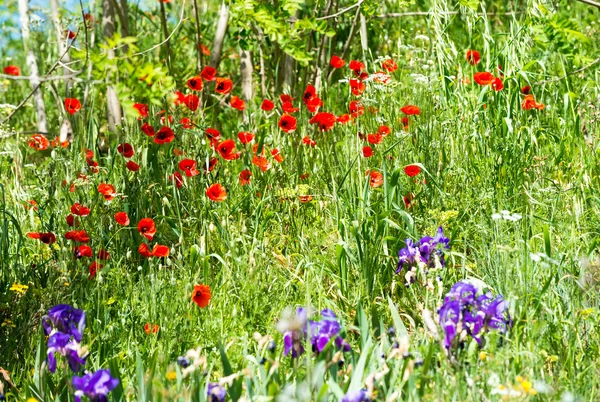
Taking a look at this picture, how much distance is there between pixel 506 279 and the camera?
251 centimetres

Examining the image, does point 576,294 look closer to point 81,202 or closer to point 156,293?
point 156,293

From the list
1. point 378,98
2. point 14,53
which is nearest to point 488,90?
point 378,98

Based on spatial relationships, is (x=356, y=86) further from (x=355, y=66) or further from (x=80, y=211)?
Result: (x=80, y=211)

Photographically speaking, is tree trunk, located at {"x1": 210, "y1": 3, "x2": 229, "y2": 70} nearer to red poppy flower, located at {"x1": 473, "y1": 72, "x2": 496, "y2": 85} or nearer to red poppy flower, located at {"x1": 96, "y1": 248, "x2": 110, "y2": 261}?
red poppy flower, located at {"x1": 473, "y1": 72, "x2": 496, "y2": 85}

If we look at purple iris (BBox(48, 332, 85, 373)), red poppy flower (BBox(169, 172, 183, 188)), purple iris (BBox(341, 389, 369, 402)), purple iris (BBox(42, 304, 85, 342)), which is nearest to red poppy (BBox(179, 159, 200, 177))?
red poppy flower (BBox(169, 172, 183, 188))

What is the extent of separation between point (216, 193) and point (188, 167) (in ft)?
0.66

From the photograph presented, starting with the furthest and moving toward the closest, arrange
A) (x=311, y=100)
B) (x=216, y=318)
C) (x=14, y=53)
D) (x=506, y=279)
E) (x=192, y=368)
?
(x=14, y=53) < (x=311, y=100) < (x=216, y=318) < (x=506, y=279) < (x=192, y=368)

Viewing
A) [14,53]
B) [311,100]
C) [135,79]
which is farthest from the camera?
[14,53]

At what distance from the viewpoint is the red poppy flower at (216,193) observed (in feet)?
10.5

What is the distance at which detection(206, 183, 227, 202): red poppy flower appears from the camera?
3.21 metres

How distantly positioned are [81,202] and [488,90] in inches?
75.2

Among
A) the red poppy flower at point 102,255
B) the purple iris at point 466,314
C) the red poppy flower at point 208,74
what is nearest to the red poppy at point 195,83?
the red poppy flower at point 208,74

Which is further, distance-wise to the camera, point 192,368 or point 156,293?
point 156,293

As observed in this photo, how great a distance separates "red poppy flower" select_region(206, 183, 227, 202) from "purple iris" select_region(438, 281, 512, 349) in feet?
4.08
